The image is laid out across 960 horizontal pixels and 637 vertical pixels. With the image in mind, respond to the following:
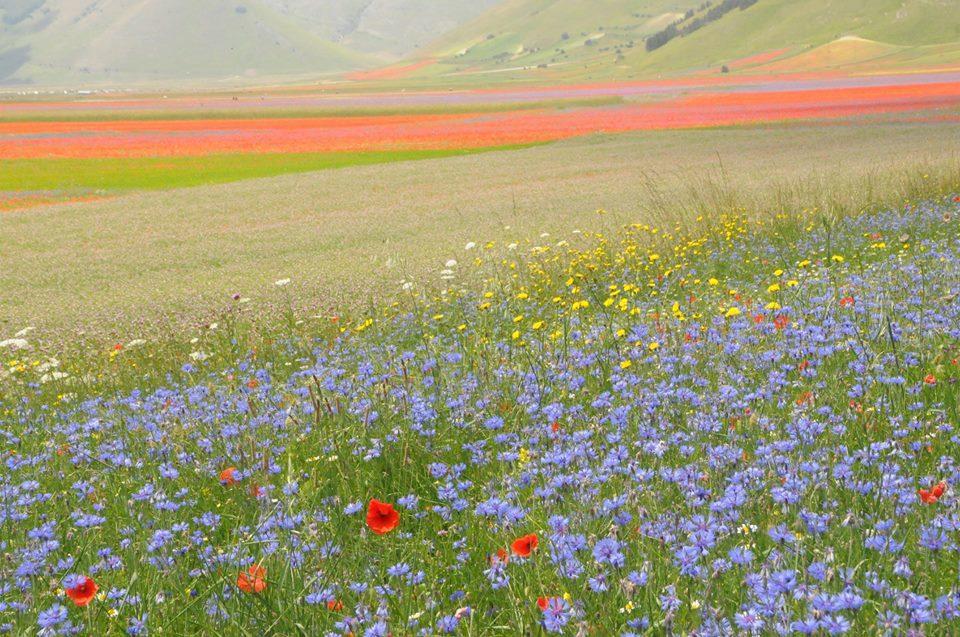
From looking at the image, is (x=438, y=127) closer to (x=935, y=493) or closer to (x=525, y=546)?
(x=935, y=493)

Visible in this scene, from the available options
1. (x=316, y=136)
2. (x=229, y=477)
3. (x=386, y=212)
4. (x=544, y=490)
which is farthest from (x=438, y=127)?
(x=544, y=490)

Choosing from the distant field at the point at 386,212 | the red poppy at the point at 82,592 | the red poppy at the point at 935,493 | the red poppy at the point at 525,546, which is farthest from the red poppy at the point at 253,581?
the distant field at the point at 386,212

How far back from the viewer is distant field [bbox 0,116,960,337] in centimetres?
1388

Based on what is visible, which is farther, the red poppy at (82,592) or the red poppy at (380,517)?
the red poppy at (380,517)

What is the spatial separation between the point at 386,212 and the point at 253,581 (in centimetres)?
2192

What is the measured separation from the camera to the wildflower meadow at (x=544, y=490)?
7.80ft

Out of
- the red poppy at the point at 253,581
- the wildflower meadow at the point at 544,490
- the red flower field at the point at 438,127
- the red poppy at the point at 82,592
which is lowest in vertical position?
the red flower field at the point at 438,127

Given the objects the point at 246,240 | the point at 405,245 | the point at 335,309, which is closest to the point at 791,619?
the point at 335,309

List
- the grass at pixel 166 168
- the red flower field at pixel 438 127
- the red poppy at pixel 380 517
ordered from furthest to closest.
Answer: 1. the red flower field at pixel 438 127
2. the grass at pixel 166 168
3. the red poppy at pixel 380 517

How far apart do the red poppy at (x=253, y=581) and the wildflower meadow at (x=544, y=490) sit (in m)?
0.02

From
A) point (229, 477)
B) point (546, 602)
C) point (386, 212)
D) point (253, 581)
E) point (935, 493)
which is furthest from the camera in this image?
point (386, 212)

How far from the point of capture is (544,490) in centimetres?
298

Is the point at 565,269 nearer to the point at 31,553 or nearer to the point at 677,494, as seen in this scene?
the point at 677,494

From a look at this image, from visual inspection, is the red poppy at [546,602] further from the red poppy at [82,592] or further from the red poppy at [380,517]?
the red poppy at [82,592]
